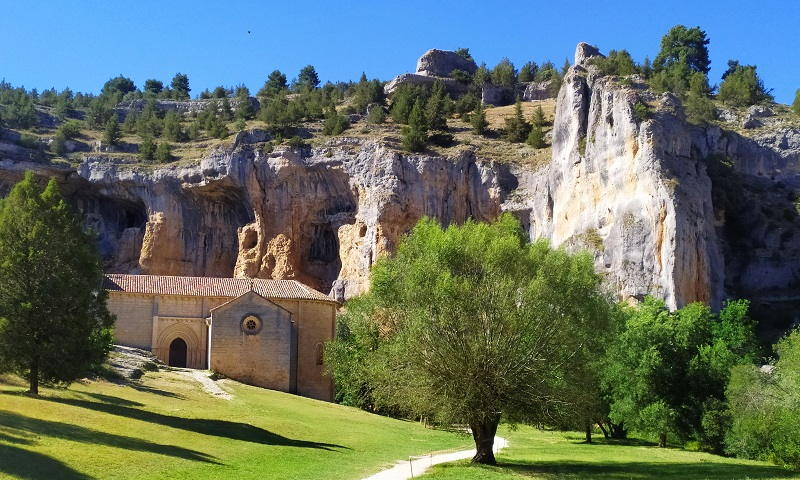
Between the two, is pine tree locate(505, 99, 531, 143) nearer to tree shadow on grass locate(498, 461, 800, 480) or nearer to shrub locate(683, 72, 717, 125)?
shrub locate(683, 72, 717, 125)

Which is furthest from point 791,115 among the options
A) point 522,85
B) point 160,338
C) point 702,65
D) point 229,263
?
point 160,338

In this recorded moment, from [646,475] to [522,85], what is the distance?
8623 cm

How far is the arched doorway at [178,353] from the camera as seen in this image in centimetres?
5884

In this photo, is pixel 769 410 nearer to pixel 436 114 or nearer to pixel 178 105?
pixel 436 114

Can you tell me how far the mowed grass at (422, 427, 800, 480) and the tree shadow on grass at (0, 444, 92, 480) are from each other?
9.66 metres

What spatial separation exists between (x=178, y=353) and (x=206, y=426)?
90.4ft

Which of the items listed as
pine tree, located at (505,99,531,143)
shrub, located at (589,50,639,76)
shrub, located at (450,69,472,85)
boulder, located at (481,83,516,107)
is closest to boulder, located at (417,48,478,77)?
shrub, located at (450,69,472,85)

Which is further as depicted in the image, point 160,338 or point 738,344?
point 160,338

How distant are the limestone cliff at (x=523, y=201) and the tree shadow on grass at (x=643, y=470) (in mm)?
25945

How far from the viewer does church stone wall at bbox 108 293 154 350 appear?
188 feet

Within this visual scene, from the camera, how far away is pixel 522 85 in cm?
10925

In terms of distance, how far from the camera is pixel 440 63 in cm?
11488

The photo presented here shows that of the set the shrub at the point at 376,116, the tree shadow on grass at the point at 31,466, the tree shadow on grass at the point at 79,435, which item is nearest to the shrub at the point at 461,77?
the shrub at the point at 376,116

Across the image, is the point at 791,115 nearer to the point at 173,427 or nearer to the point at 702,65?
the point at 702,65
